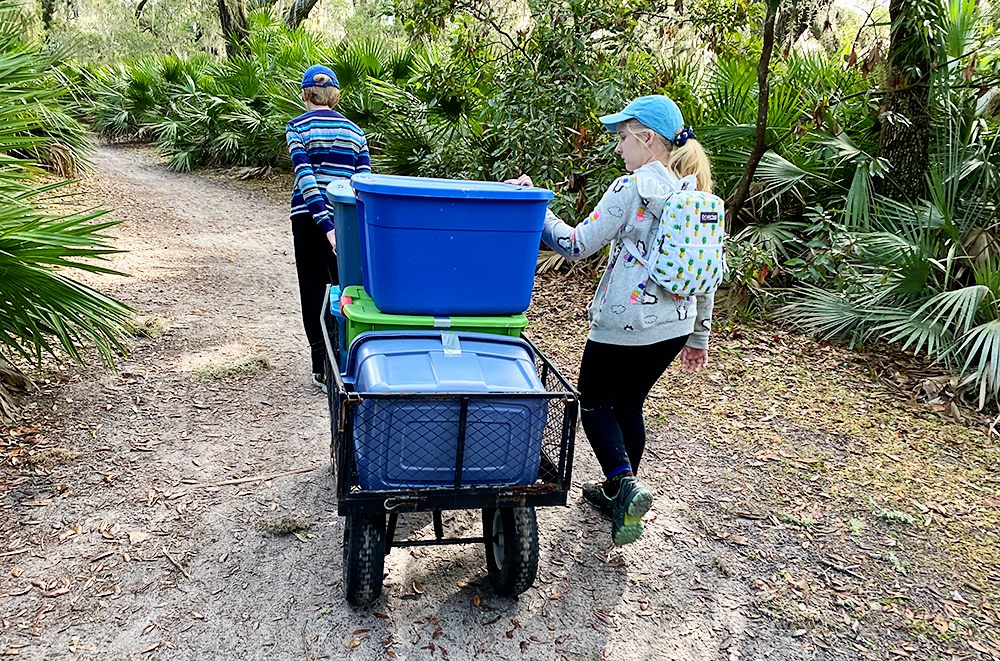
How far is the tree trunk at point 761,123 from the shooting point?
18.3ft

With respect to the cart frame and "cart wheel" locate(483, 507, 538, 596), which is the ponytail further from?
"cart wheel" locate(483, 507, 538, 596)

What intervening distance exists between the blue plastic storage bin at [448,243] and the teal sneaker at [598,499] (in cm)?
116

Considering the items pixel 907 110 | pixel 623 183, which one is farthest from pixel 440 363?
pixel 907 110

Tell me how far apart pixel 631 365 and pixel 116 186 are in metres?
9.81

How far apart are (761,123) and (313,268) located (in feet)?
11.9

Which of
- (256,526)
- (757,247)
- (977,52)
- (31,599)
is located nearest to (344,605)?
(256,526)

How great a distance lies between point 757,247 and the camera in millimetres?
5809

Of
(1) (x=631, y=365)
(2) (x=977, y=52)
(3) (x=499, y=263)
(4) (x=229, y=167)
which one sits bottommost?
(4) (x=229, y=167)

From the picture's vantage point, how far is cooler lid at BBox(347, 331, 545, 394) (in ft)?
7.61

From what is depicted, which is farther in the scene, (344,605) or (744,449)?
(744,449)

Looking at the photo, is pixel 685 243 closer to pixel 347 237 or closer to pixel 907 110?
pixel 347 237

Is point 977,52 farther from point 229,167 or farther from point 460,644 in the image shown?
point 229,167

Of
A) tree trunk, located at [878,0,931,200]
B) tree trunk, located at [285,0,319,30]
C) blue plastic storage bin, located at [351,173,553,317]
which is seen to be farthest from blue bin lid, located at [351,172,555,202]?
tree trunk, located at [285,0,319,30]

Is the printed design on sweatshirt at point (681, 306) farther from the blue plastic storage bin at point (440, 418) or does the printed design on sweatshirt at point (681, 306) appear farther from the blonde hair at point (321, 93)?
the blonde hair at point (321, 93)
